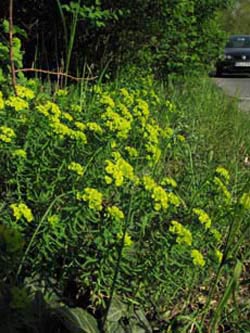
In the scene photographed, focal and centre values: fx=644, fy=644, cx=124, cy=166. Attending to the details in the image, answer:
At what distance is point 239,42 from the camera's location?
79.2ft

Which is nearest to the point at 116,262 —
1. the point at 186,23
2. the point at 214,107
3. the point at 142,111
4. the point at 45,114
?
the point at 45,114

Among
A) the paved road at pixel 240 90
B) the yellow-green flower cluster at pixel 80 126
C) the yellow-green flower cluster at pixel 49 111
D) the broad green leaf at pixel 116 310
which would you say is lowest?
the paved road at pixel 240 90

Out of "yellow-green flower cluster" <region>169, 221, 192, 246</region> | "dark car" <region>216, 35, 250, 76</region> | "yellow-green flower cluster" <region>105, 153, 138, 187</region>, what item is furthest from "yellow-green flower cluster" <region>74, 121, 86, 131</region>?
"dark car" <region>216, 35, 250, 76</region>

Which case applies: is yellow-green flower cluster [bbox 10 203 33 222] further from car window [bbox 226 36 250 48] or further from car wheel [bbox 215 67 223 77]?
car window [bbox 226 36 250 48]

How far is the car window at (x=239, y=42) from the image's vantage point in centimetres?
2379

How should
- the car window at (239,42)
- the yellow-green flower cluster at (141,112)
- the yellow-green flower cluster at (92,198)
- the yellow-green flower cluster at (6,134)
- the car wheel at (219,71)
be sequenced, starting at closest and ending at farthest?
the yellow-green flower cluster at (92,198), the yellow-green flower cluster at (6,134), the yellow-green flower cluster at (141,112), the car wheel at (219,71), the car window at (239,42)

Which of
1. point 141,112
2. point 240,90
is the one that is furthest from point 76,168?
point 240,90

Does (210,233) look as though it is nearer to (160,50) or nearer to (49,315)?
(49,315)

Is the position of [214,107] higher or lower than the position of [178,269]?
lower

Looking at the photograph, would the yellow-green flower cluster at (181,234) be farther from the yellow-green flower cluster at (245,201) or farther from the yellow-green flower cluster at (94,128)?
the yellow-green flower cluster at (94,128)

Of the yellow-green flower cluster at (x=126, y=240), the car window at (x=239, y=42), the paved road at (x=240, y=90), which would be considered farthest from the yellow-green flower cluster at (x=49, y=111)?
the car window at (x=239, y=42)

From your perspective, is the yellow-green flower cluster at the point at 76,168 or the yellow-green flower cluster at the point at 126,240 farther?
the yellow-green flower cluster at the point at 76,168

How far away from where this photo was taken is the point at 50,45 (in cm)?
634

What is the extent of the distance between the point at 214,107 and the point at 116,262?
168 inches
